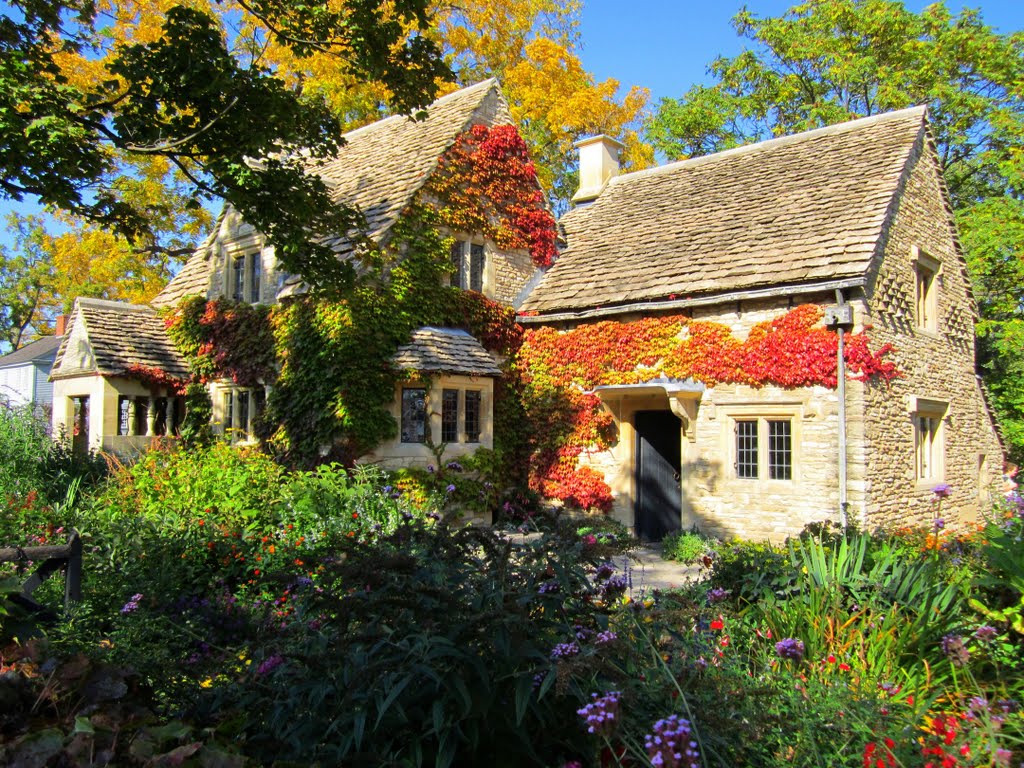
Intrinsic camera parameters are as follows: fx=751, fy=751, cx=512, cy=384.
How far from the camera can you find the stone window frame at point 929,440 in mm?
13664

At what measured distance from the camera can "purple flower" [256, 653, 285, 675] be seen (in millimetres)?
3420

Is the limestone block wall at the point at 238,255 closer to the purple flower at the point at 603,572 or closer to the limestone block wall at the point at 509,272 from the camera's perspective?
the limestone block wall at the point at 509,272

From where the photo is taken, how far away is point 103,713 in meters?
2.51

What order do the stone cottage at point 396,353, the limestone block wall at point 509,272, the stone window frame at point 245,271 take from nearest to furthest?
the stone cottage at point 396,353
the stone window frame at point 245,271
the limestone block wall at point 509,272

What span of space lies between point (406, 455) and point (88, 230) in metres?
17.9

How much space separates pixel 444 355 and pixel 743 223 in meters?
6.25

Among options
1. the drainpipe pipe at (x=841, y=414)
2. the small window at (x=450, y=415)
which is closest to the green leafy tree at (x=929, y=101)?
the drainpipe pipe at (x=841, y=414)

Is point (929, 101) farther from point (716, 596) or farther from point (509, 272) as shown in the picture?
point (716, 596)

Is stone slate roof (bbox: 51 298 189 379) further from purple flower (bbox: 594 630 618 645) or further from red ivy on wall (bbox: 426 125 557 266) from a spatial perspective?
purple flower (bbox: 594 630 618 645)

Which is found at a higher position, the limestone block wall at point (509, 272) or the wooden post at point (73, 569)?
the limestone block wall at point (509, 272)

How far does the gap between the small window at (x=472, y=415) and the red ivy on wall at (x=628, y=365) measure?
1316 millimetres

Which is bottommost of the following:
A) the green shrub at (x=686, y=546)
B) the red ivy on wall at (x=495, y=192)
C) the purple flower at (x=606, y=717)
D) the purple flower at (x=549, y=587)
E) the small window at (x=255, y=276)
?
the green shrub at (x=686, y=546)

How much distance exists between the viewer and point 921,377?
548 inches

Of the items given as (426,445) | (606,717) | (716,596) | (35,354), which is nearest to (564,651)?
(606,717)
